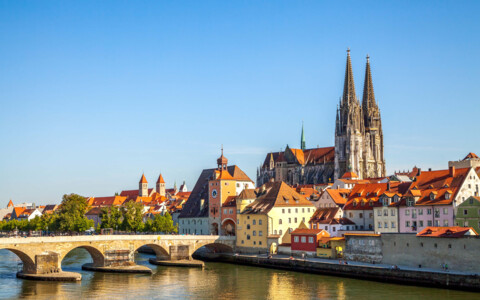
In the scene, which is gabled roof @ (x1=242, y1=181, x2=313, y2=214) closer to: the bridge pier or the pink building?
the pink building

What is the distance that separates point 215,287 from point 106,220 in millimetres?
50255

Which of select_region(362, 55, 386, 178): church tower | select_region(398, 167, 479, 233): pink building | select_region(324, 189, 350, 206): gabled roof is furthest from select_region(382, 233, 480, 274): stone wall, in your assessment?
select_region(362, 55, 386, 178): church tower

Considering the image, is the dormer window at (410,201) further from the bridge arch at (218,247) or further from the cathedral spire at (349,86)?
the cathedral spire at (349,86)

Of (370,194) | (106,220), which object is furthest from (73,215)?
(370,194)

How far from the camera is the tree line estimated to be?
9975 cm

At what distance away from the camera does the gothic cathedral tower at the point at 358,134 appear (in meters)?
158

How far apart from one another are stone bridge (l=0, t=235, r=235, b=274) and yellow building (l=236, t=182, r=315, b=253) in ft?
10.0

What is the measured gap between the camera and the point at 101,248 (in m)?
71.0

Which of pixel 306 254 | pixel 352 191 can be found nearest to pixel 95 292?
pixel 306 254

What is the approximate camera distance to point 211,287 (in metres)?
57.8

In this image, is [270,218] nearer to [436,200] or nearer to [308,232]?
[308,232]

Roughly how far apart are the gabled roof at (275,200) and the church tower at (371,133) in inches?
2898

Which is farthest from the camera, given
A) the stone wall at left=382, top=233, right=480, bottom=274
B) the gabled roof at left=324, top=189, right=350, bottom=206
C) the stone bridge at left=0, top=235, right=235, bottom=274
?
the gabled roof at left=324, top=189, right=350, bottom=206

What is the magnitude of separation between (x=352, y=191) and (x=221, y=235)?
2096 centimetres
